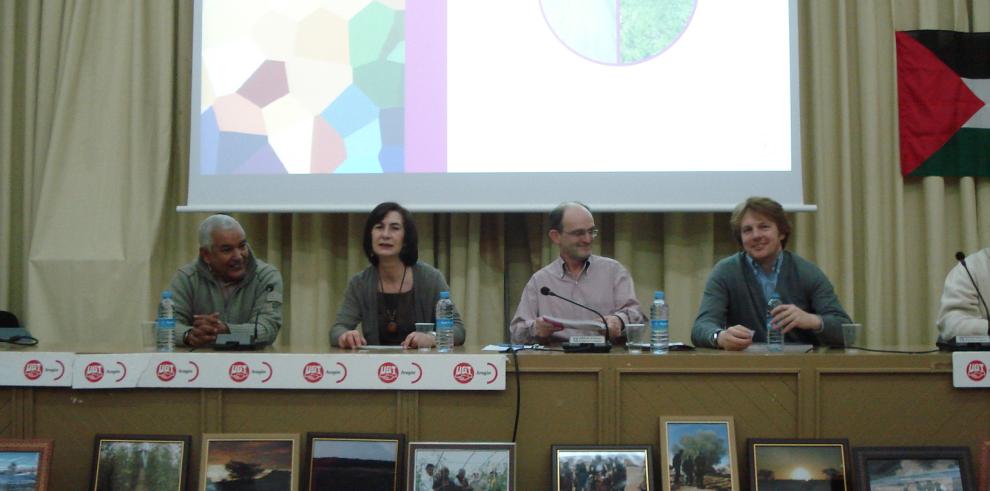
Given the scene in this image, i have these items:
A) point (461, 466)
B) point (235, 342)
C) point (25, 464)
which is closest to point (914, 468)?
point (461, 466)

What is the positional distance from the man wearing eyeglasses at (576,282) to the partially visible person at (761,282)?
0.99ft

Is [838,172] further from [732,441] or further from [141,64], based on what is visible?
[141,64]

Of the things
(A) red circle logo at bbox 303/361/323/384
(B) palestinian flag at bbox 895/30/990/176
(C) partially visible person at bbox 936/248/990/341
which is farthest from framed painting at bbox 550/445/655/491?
(B) palestinian flag at bbox 895/30/990/176

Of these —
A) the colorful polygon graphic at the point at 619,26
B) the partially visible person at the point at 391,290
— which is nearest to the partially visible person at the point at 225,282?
the partially visible person at the point at 391,290

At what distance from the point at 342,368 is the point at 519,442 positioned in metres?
0.50

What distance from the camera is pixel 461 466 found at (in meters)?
2.16

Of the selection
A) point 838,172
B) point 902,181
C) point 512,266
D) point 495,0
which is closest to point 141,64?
point 495,0

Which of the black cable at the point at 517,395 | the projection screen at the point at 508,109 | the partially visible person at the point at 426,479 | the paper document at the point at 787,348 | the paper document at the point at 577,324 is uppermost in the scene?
the projection screen at the point at 508,109

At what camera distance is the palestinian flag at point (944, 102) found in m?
3.93

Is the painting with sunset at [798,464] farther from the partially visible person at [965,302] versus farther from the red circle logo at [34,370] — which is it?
the red circle logo at [34,370]

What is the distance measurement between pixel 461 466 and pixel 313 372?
0.46 m

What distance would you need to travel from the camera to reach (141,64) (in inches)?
167

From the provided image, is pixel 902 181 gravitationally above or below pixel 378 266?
above

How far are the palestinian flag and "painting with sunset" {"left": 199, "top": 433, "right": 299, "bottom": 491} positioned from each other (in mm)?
3125
